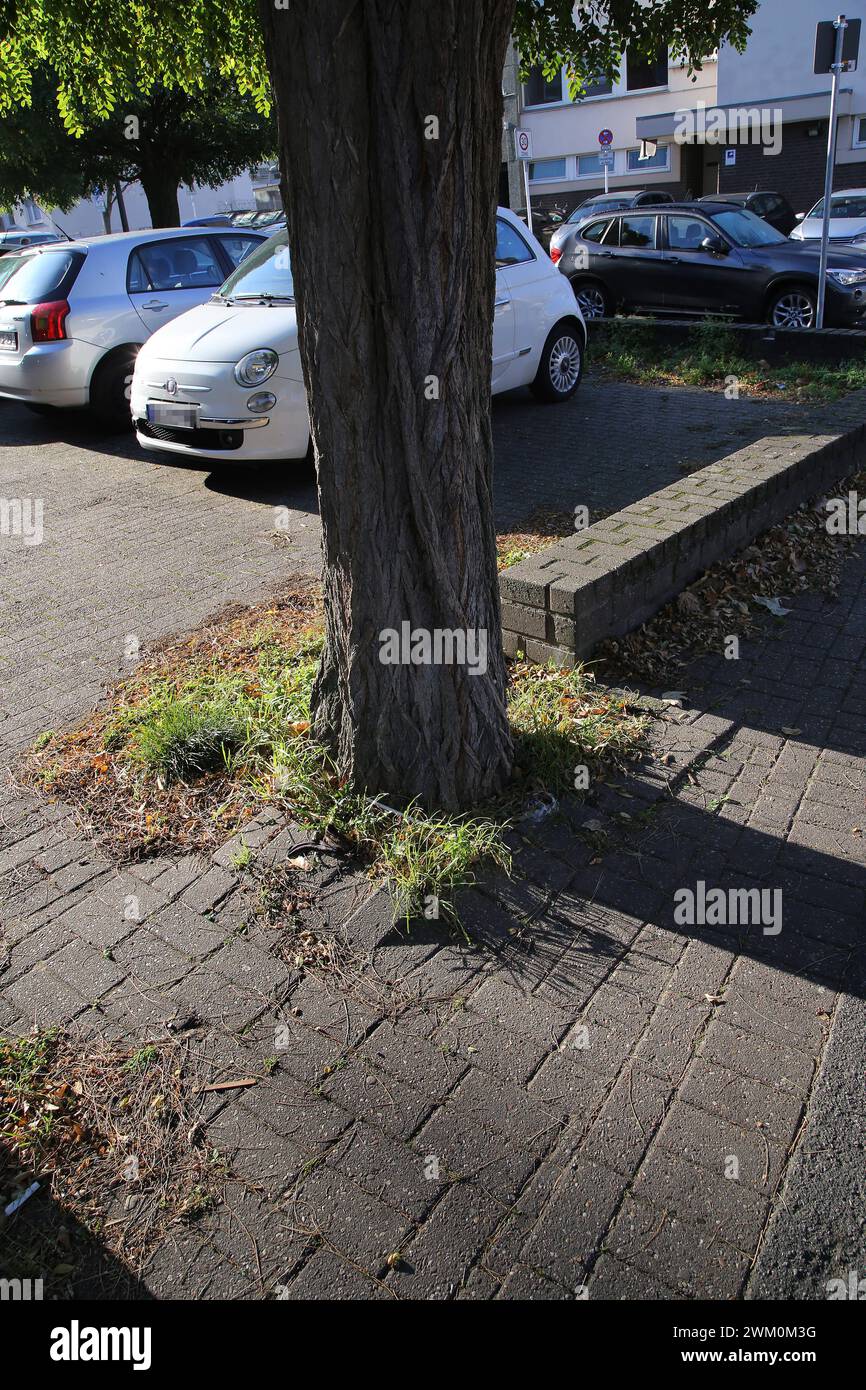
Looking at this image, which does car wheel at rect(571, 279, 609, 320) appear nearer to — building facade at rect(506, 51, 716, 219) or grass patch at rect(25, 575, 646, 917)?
grass patch at rect(25, 575, 646, 917)

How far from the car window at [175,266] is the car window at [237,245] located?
173 mm

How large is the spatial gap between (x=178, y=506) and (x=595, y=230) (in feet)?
32.9

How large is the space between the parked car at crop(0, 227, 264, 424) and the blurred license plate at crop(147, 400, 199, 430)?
2.31 m

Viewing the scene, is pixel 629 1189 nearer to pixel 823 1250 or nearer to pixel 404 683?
pixel 823 1250

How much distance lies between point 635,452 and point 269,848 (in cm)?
616

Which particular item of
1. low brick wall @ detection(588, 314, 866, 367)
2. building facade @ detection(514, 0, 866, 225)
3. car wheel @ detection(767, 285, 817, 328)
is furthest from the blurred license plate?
building facade @ detection(514, 0, 866, 225)

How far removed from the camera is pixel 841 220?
691 inches

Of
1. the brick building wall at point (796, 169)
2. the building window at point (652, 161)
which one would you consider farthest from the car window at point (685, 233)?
the building window at point (652, 161)

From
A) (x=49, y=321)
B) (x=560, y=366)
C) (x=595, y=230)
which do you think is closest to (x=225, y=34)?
(x=49, y=321)

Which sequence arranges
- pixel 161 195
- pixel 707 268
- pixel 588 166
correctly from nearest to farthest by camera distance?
1. pixel 707 268
2. pixel 161 195
3. pixel 588 166

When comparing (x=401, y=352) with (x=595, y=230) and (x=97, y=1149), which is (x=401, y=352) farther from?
(x=595, y=230)

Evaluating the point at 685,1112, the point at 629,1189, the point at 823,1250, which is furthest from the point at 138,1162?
the point at 823,1250

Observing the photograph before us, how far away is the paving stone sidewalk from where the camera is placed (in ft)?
7.84

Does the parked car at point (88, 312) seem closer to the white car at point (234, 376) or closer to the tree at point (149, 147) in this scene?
the white car at point (234, 376)
